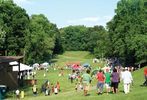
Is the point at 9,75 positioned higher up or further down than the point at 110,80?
further down

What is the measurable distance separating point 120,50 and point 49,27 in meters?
61.6

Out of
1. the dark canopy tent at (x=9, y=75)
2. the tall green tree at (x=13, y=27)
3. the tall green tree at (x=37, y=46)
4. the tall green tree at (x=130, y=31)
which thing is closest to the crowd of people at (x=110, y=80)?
the dark canopy tent at (x=9, y=75)

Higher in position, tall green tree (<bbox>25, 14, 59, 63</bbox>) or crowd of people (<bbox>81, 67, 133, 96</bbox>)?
tall green tree (<bbox>25, 14, 59, 63</bbox>)

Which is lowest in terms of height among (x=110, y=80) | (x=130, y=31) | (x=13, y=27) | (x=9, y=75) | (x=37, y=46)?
(x=9, y=75)

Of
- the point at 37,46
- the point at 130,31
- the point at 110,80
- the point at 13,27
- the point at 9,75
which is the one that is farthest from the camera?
the point at 37,46

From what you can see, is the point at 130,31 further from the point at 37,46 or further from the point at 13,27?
the point at 37,46

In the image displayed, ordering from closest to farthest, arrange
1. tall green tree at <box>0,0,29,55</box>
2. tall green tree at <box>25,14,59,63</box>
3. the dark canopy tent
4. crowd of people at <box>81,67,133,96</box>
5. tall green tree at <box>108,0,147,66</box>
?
Result: crowd of people at <box>81,67,133,96</box>
the dark canopy tent
tall green tree at <box>108,0,147,66</box>
tall green tree at <box>0,0,29,55</box>
tall green tree at <box>25,14,59,63</box>

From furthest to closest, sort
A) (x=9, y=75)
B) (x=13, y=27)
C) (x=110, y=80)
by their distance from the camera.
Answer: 1. (x=13, y=27)
2. (x=9, y=75)
3. (x=110, y=80)

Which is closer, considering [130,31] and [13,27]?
[130,31]

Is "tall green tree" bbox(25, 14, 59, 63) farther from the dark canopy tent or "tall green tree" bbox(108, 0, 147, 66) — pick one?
the dark canopy tent

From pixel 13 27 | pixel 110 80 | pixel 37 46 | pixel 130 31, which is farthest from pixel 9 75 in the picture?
pixel 37 46

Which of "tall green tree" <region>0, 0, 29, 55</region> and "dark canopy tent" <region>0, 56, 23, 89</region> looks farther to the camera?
"tall green tree" <region>0, 0, 29, 55</region>

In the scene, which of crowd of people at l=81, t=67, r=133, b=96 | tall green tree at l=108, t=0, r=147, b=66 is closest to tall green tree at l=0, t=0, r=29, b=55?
tall green tree at l=108, t=0, r=147, b=66

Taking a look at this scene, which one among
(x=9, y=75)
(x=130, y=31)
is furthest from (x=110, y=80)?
(x=130, y=31)
